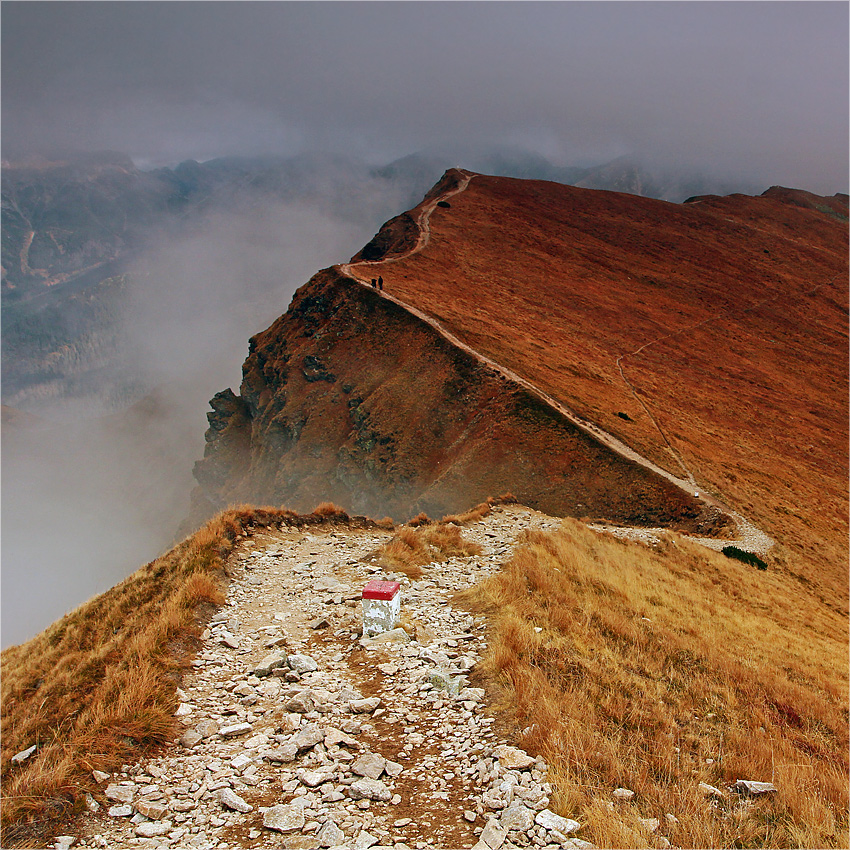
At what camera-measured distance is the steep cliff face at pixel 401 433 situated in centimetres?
2859

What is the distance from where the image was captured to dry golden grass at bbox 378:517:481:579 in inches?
458

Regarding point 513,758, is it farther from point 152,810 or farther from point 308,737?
point 152,810

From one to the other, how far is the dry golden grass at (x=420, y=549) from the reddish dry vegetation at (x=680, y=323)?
17.2 m

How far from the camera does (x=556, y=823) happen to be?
4.13 meters

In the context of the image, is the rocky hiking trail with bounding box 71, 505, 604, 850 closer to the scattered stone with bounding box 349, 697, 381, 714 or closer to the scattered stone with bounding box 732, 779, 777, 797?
the scattered stone with bounding box 349, 697, 381, 714

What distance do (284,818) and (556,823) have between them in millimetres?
2239

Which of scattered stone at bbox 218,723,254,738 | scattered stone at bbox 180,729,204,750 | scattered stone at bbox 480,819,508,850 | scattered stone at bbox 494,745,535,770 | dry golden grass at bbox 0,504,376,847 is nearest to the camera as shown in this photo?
scattered stone at bbox 480,819,508,850

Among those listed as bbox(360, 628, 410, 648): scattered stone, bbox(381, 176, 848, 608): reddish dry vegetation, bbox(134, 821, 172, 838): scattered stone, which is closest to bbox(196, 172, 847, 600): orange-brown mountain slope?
bbox(381, 176, 848, 608): reddish dry vegetation

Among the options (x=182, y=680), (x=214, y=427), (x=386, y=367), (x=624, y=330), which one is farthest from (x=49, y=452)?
(x=182, y=680)

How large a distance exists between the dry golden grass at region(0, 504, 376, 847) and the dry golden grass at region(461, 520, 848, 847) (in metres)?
4.05

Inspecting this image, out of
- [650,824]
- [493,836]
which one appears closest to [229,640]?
[493,836]

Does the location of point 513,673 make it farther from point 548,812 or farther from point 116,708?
point 116,708

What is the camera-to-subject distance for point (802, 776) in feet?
18.8

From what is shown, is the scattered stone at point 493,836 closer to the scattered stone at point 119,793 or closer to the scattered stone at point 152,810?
the scattered stone at point 152,810
